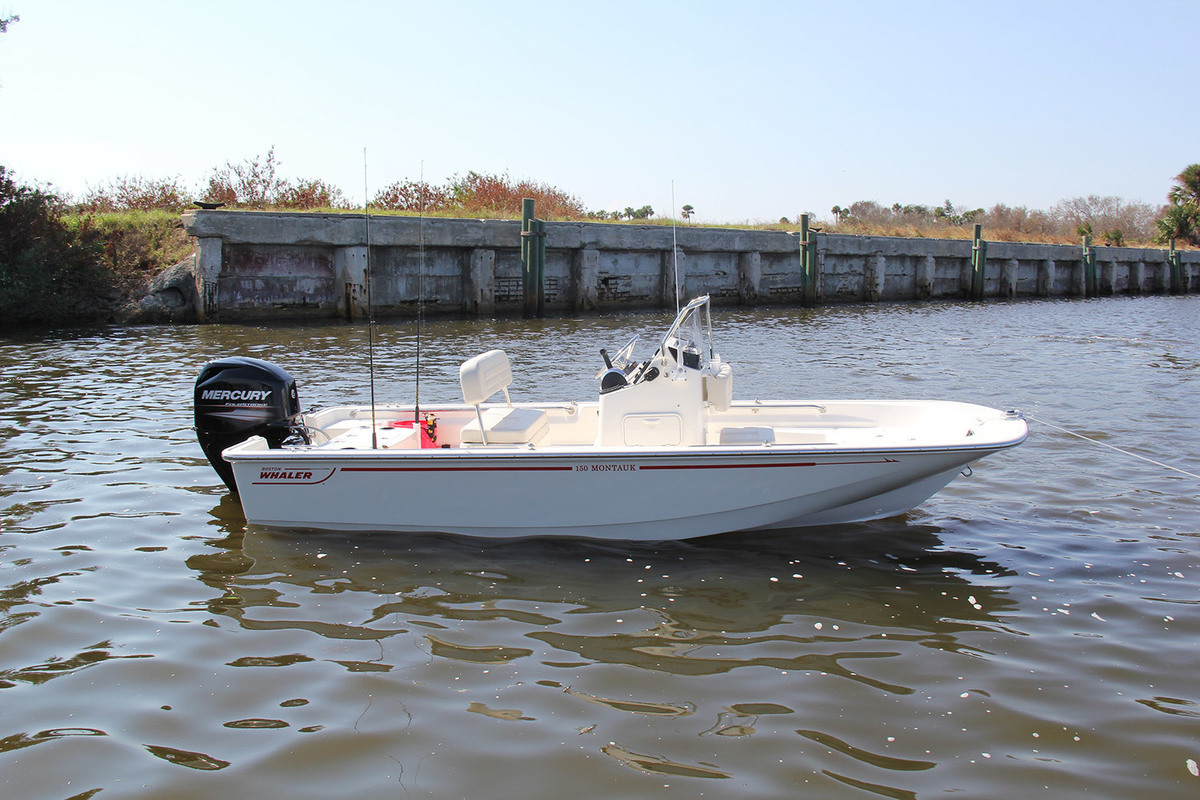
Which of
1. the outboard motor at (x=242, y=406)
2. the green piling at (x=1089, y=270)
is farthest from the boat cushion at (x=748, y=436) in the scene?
the green piling at (x=1089, y=270)

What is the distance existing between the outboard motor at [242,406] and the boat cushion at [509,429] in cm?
126

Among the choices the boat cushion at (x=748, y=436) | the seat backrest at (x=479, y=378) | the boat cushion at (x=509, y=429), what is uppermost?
the seat backrest at (x=479, y=378)

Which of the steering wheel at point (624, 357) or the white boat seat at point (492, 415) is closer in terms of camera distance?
the white boat seat at point (492, 415)

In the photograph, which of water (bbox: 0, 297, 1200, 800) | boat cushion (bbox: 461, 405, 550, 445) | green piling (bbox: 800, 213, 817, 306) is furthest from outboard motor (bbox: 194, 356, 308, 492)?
green piling (bbox: 800, 213, 817, 306)

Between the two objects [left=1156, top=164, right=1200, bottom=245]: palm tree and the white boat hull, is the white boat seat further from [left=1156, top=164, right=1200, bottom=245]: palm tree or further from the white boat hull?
[left=1156, top=164, right=1200, bottom=245]: palm tree

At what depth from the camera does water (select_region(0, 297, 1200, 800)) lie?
353 cm

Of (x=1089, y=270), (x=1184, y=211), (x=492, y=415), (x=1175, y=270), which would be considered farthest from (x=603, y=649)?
(x=1184, y=211)

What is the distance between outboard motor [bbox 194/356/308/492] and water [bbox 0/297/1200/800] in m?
0.69

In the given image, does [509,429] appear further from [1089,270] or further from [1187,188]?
[1187,188]

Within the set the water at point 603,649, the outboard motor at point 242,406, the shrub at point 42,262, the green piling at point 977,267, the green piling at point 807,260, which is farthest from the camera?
the green piling at point 977,267

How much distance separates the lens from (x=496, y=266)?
21.5 metres

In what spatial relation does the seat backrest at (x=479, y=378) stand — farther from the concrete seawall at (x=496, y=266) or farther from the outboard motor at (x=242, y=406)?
the concrete seawall at (x=496, y=266)

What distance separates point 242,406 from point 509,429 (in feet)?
6.44

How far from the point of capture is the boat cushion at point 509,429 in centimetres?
630
